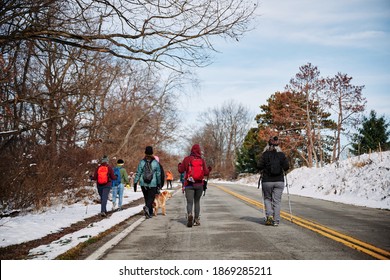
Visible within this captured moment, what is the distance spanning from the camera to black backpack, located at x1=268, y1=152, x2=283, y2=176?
9484 millimetres

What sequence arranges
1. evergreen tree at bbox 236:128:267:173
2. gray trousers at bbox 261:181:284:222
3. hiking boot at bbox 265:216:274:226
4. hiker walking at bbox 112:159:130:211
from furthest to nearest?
evergreen tree at bbox 236:128:267:173 → hiker walking at bbox 112:159:130:211 → gray trousers at bbox 261:181:284:222 → hiking boot at bbox 265:216:274:226

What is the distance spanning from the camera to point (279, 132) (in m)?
40.7

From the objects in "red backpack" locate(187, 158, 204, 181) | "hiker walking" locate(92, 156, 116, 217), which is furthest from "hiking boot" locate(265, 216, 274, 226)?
"hiker walking" locate(92, 156, 116, 217)

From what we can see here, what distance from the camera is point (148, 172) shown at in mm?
11633

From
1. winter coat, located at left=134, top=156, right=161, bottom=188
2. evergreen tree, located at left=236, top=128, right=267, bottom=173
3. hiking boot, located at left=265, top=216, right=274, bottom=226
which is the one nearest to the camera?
hiking boot, located at left=265, top=216, right=274, bottom=226

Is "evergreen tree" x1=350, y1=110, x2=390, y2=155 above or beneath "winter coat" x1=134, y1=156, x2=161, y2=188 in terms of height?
above

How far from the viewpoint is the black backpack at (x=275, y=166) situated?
9.48 m

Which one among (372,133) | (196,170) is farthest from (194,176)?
(372,133)

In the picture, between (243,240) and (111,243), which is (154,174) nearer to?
(111,243)

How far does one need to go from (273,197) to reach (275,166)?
787 millimetres

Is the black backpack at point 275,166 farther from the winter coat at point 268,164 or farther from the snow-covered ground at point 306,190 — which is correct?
the snow-covered ground at point 306,190

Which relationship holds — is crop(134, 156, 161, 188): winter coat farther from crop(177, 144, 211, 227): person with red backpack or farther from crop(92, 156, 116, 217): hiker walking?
crop(177, 144, 211, 227): person with red backpack

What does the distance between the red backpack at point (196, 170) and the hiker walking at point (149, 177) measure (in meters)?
2.26

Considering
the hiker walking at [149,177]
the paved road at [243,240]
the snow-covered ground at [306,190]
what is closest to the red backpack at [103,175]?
the snow-covered ground at [306,190]
